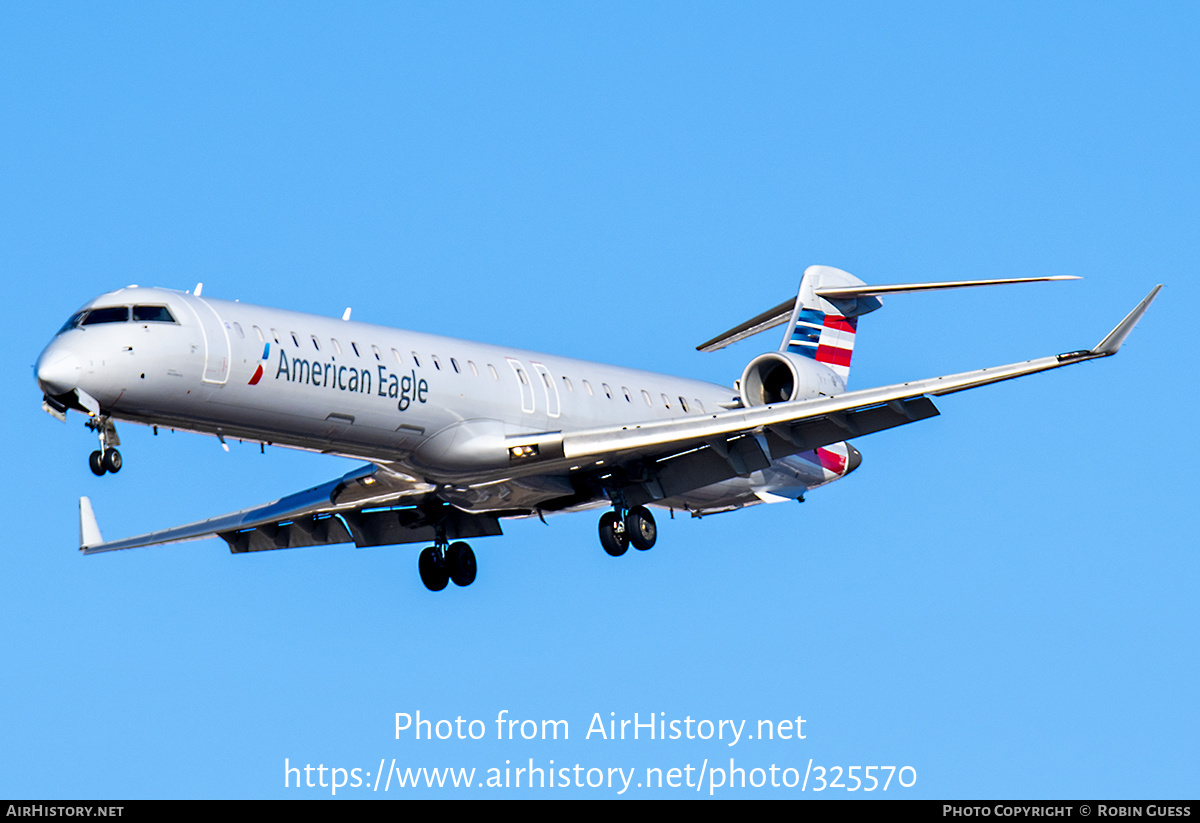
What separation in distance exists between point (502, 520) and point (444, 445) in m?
4.22

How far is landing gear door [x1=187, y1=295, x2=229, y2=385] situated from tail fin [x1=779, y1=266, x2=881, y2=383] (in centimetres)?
1074

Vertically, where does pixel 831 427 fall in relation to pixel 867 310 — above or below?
below

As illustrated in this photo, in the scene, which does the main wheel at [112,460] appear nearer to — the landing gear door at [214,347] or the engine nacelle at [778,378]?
the landing gear door at [214,347]

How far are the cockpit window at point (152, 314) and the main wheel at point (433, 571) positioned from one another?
7002mm

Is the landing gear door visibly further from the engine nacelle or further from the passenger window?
the engine nacelle

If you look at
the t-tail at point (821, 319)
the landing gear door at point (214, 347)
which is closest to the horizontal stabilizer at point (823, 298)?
the t-tail at point (821, 319)

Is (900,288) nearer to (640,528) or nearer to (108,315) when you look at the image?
(640,528)

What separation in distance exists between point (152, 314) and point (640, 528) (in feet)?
25.7

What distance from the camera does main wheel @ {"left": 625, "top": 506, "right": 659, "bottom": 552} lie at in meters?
24.6

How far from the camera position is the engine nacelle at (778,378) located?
26.0 m

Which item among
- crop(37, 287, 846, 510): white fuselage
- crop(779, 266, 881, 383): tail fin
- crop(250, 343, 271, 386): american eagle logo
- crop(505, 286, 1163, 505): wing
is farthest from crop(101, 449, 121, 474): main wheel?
crop(779, 266, 881, 383): tail fin

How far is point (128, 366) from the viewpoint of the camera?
19703 mm
